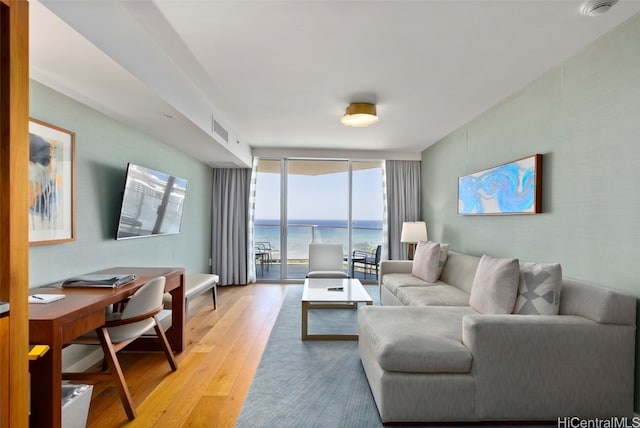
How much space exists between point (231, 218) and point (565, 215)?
497cm

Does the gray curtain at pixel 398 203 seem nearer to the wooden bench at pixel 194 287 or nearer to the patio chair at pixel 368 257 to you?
the patio chair at pixel 368 257

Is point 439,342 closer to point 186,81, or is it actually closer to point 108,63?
point 108,63

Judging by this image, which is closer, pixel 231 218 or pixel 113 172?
pixel 113 172

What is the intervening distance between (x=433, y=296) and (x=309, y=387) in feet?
5.24

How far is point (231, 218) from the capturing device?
20.3 feet

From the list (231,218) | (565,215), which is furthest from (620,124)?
(231,218)

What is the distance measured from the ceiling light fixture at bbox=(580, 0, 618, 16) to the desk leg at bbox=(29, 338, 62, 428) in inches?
131

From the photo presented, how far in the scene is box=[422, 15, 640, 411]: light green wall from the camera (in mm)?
2090

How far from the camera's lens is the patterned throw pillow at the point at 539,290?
7.54 ft

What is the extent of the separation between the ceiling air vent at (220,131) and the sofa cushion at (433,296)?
2.76 meters

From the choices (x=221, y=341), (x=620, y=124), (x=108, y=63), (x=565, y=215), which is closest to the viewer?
(x=108, y=63)

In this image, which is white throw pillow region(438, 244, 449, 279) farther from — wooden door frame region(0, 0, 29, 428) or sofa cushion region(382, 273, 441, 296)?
wooden door frame region(0, 0, 29, 428)

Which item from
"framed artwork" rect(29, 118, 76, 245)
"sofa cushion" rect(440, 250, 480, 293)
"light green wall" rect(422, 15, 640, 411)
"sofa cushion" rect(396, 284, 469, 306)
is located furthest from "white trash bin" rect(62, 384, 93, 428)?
"sofa cushion" rect(440, 250, 480, 293)

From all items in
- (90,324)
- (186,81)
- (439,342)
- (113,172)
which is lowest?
(439,342)
